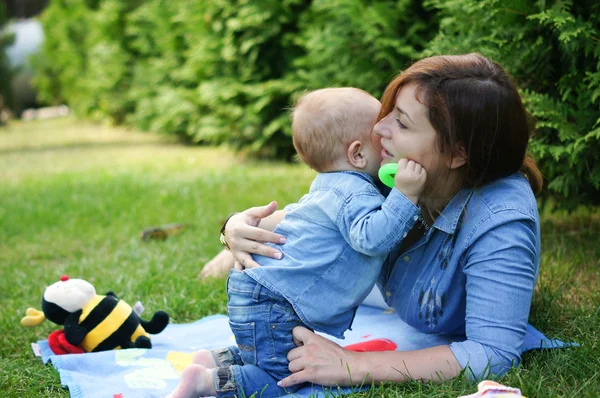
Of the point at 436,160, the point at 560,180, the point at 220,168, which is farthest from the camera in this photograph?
the point at 220,168

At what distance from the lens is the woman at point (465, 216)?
2014 millimetres

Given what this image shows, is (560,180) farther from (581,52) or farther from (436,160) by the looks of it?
(436,160)

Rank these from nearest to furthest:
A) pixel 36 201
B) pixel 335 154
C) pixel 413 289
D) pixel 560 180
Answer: pixel 335 154 < pixel 413 289 < pixel 560 180 < pixel 36 201

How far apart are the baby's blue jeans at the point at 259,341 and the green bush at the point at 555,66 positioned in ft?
5.18

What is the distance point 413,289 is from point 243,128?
6086 mm

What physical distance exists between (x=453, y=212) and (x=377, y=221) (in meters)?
0.36

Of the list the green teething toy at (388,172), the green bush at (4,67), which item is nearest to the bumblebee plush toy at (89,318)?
the green teething toy at (388,172)

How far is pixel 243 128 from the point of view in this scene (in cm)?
820

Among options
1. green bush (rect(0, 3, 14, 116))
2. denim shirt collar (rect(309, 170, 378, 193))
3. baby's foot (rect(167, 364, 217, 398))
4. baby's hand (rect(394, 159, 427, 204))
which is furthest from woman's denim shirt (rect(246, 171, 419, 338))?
green bush (rect(0, 3, 14, 116))

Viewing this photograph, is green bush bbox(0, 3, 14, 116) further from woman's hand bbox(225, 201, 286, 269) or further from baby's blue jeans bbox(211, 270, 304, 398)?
baby's blue jeans bbox(211, 270, 304, 398)

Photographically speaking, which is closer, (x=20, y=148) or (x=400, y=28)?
(x=400, y=28)

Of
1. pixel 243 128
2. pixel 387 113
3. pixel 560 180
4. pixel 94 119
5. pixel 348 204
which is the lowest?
pixel 94 119

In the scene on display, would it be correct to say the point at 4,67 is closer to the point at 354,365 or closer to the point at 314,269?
the point at 314,269

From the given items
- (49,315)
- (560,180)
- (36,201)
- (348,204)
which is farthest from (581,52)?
(36,201)
